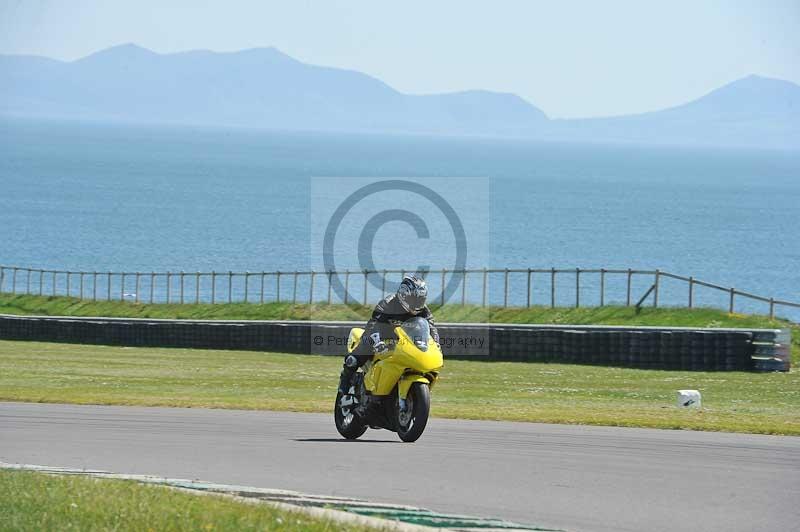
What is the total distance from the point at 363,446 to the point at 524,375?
1468 cm

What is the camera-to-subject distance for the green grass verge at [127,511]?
9625 millimetres

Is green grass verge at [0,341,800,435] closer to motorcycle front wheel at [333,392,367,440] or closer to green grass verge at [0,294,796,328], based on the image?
motorcycle front wheel at [333,392,367,440]

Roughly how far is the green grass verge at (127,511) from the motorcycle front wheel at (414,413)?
3683 millimetres

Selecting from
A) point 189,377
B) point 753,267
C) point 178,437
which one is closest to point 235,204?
point 753,267

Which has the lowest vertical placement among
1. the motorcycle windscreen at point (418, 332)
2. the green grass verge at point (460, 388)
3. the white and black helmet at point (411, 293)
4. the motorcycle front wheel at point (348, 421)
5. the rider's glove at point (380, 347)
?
the green grass verge at point (460, 388)

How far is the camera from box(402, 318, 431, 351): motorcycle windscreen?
557 inches

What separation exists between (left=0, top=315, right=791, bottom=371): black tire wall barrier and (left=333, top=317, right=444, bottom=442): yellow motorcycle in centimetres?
1619

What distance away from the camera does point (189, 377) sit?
93.0ft

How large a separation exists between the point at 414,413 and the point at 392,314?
3.66ft

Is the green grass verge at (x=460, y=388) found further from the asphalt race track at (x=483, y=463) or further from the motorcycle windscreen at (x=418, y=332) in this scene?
the motorcycle windscreen at (x=418, y=332)

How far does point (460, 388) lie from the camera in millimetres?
26172

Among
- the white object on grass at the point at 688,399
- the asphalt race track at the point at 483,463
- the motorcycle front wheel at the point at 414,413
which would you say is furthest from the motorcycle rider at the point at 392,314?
the white object on grass at the point at 688,399

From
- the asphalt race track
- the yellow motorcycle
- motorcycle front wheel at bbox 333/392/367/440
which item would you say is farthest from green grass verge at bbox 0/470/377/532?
motorcycle front wheel at bbox 333/392/367/440

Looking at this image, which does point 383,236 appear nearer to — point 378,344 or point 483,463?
point 378,344
